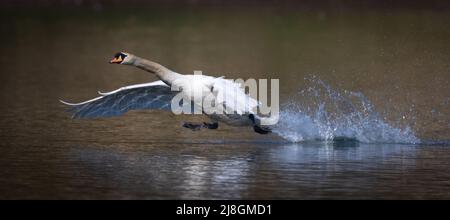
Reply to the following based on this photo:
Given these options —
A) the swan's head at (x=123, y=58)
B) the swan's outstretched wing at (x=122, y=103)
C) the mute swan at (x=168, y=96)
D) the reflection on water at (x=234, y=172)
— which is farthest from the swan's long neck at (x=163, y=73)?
the reflection on water at (x=234, y=172)

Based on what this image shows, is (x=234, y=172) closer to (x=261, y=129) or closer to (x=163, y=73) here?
(x=261, y=129)

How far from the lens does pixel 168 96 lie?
52.6 feet

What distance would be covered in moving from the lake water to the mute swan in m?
0.44

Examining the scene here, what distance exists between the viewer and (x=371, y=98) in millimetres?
21297

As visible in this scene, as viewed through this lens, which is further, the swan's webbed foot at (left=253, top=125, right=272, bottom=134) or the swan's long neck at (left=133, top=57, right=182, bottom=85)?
the swan's webbed foot at (left=253, top=125, right=272, bottom=134)

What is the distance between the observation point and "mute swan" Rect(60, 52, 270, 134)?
15039 millimetres

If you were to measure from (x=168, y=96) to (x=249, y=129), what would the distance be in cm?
201

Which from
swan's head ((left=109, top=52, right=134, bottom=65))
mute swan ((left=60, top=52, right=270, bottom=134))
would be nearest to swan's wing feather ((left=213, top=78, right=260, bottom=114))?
mute swan ((left=60, top=52, right=270, bottom=134))

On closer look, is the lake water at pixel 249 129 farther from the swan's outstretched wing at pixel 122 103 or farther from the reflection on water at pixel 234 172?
the swan's outstretched wing at pixel 122 103

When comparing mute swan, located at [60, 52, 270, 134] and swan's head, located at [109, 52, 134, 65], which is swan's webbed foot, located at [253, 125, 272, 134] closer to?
mute swan, located at [60, 52, 270, 134]

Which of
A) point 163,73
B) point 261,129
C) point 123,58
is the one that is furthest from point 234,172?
point 123,58

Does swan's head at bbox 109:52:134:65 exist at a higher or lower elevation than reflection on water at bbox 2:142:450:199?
higher

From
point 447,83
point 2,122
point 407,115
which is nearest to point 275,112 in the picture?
point 407,115

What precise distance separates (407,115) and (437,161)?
3958 mm
